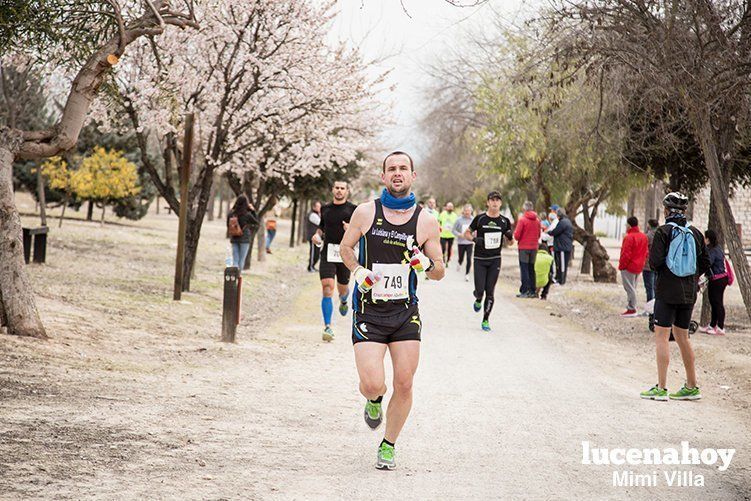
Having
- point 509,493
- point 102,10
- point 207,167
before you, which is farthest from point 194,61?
point 509,493

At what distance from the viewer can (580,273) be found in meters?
33.3

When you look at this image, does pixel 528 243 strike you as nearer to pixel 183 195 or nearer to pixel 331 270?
pixel 183 195

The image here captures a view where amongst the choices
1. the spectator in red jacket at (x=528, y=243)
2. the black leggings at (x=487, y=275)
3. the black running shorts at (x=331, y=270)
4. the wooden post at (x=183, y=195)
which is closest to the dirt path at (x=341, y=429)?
the black running shorts at (x=331, y=270)

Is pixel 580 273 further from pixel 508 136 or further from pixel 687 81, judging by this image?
pixel 687 81

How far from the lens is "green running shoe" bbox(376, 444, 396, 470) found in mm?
6367

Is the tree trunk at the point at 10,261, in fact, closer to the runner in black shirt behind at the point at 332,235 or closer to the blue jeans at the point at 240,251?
the runner in black shirt behind at the point at 332,235

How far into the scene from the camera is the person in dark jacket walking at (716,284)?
15719mm

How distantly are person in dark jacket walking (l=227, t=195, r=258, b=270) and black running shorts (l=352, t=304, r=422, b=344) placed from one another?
1453 centimetres

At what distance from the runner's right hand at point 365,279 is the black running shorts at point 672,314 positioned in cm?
435

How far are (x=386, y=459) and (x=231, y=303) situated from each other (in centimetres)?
→ 682

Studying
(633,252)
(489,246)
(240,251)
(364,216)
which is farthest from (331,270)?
(240,251)

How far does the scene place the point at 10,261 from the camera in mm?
10203

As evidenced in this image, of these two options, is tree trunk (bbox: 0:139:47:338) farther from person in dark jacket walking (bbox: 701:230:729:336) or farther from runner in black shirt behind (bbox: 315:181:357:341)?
person in dark jacket walking (bbox: 701:230:729:336)

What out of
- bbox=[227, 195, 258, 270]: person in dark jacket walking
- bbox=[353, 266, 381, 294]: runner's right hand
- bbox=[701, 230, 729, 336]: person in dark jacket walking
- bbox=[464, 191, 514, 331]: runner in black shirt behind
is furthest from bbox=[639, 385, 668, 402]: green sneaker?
bbox=[227, 195, 258, 270]: person in dark jacket walking
